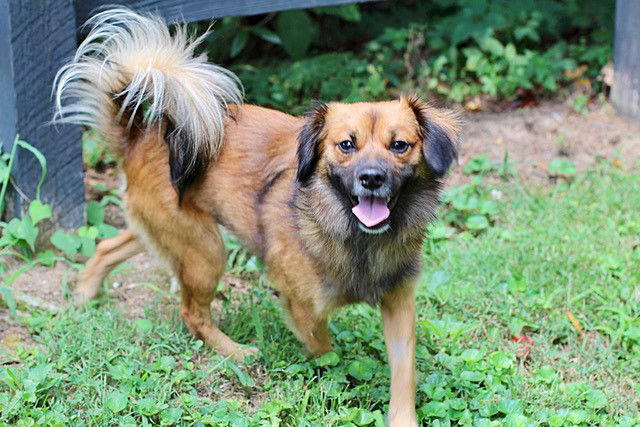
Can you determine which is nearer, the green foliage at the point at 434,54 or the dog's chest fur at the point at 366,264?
the dog's chest fur at the point at 366,264

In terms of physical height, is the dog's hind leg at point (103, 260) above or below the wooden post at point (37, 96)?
below

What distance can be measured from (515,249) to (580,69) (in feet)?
8.69

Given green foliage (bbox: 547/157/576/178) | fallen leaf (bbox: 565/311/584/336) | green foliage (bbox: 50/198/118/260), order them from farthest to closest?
green foliage (bbox: 547/157/576/178) < green foliage (bbox: 50/198/118/260) < fallen leaf (bbox: 565/311/584/336)

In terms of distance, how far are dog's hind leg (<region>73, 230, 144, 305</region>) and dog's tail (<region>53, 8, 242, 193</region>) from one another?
59 cm

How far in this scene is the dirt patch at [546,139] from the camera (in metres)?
5.99

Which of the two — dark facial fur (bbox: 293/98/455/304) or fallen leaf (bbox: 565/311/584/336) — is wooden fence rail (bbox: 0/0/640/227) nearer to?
dark facial fur (bbox: 293/98/455/304)

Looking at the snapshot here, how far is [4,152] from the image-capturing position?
183 inches

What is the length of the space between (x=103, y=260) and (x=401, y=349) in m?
1.76

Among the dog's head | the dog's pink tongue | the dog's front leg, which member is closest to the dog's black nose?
the dog's head

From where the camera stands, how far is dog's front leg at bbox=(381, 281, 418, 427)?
3596 mm

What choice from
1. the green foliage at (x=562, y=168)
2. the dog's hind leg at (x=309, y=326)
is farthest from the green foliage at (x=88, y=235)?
the green foliage at (x=562, y=168)

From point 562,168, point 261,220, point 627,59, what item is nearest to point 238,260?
point 261,220

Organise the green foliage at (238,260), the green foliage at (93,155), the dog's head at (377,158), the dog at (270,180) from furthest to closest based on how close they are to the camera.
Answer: the green foliage at (93,155) < the green foliage at (238,260) < the dog at (270,180) < the dog's head at (377,158)

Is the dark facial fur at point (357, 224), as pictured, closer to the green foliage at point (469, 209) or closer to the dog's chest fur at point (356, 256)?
the dog's chest fur at point (356, 256)
